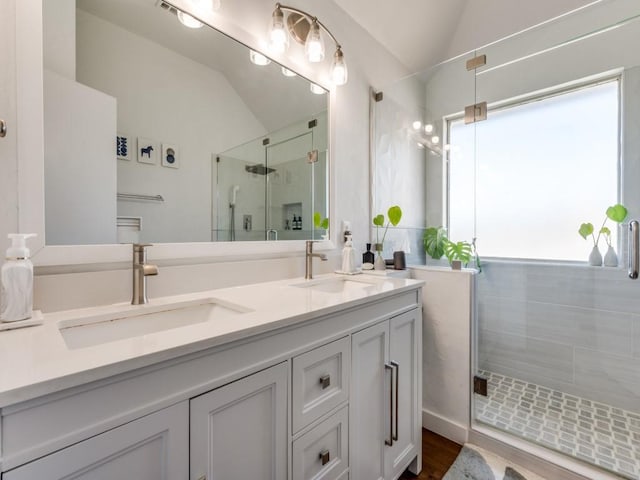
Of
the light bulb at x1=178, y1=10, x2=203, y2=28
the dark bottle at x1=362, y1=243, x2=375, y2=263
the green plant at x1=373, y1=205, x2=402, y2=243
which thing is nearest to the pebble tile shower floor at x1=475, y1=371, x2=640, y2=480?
the dark bottle at x1=362, y1=243, x2=375, y2=263

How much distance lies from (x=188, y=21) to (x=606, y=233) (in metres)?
2.26

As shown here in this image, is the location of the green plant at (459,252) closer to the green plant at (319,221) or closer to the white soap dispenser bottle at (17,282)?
the green plant at (319,221)

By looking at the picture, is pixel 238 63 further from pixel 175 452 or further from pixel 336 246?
pixel 175 452

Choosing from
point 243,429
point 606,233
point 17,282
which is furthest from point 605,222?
point 17,282

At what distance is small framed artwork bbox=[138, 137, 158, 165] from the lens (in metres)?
0.99

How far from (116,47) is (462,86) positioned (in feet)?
6.02

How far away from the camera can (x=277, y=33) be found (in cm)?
132

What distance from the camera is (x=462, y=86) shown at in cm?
187

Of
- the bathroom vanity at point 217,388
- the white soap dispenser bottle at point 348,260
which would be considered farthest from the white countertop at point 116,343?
the white soap dispenser bottle at point 348,260

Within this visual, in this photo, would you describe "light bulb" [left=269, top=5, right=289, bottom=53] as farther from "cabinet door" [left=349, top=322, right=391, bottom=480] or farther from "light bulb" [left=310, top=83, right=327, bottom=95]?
"cabinet door" [left=349, top=322, right=391, bottom=480]

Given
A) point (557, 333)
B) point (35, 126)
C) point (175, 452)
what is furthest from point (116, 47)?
point (557, 333)

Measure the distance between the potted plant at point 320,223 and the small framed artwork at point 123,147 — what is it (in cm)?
89

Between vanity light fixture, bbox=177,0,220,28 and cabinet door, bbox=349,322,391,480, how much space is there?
127cm

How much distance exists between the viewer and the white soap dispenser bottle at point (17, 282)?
673 millimetres
